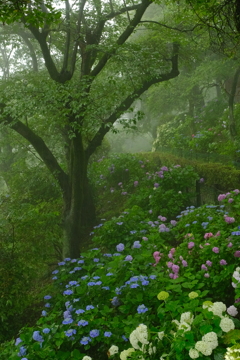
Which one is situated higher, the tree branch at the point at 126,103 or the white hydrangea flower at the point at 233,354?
the tree branch at the point at 126,103

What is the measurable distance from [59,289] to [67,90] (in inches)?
146

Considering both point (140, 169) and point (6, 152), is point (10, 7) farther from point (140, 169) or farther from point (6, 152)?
point (6, 152)

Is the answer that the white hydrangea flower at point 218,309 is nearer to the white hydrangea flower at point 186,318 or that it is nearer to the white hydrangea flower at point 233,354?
the white hydrangea flower at point 186,318

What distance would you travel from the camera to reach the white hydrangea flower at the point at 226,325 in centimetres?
226

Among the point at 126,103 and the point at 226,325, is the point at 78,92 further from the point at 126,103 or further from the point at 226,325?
the point at 226,325

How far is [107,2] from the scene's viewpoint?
30.5 ft

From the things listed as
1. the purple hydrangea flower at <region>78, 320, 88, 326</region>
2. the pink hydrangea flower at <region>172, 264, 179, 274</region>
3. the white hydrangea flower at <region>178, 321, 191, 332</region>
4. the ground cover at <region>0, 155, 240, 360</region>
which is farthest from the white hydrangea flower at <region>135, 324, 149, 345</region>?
the pink hydrangea flower at <region>172, 264, 179, 274</region>

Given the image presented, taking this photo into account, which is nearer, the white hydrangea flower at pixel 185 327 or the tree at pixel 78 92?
the white hydrangea flower at pixel 185 327

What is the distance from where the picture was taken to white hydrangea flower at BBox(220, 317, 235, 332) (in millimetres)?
2264

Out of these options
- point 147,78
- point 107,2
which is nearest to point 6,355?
point 147,78

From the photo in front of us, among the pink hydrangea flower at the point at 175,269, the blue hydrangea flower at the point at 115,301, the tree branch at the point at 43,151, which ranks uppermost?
the tree branch at the point at 43,151

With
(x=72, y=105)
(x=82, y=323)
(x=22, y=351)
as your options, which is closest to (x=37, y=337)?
(x=22, y=351)

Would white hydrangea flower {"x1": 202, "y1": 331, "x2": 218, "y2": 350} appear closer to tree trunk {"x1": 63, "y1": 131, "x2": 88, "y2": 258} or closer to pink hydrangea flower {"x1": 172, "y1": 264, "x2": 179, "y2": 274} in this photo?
pink hydrangea flower {"x1": 172, "y1": 264, "x2": 179, "y2": 274}

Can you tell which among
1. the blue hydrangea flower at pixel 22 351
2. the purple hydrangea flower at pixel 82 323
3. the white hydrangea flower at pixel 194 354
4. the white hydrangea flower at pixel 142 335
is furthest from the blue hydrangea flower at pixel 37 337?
the white hydrangea flower at pixel 194 354
